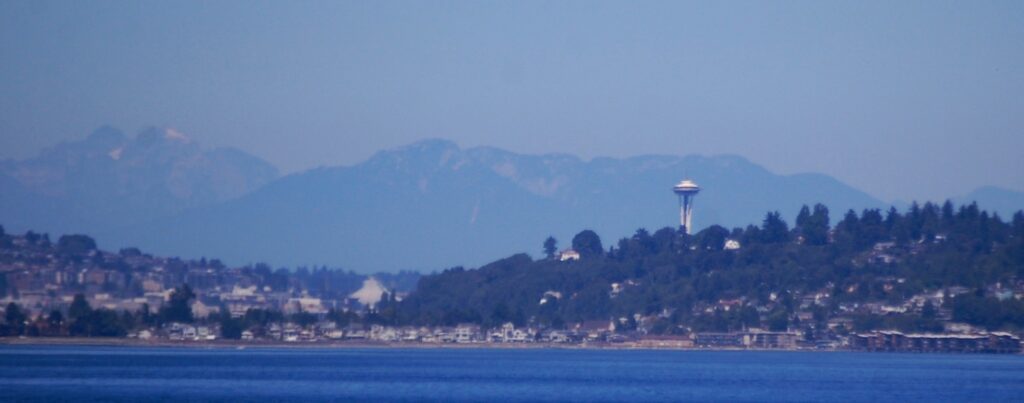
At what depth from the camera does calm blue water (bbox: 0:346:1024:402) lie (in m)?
82.1

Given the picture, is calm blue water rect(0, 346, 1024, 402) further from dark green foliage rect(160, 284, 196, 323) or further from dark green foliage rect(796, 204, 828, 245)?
dark green foliage rect(796, 204, 828, 245)

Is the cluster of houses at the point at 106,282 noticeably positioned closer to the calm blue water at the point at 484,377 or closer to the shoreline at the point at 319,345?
the shoreline at the point at 319,345

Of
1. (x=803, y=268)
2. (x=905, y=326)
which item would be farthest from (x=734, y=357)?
(x=803, y=268)

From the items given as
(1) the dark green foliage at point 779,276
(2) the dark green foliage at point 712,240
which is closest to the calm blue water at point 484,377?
(1) the dark green foliage at point 779,276

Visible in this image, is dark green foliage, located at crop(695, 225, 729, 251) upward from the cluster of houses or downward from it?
upward

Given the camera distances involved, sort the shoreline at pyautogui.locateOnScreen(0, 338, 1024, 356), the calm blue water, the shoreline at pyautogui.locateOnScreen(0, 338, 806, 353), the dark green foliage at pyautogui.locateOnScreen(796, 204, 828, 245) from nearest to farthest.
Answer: the calm blue water, the shoreline at pyautogui.locateOnScreen(0, 338, 806, 353), the shoreline at pyautogui.locateOnScreen(0, 338, 1024, 356), the dark green foliage at pyautogui.locateOnScreen(796, 204, 828, 245)

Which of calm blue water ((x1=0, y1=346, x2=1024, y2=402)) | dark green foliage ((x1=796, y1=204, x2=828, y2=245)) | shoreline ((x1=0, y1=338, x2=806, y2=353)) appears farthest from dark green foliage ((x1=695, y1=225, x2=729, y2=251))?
calm blue water ((x1=0, y1=346, x2=1024, y2=402))

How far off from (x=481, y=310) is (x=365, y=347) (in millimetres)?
29290

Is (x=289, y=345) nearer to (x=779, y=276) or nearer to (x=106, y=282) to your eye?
(x=106, y=282)

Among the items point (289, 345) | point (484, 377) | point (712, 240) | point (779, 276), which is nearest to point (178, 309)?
point (289, 345)

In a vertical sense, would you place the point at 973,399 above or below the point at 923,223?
below

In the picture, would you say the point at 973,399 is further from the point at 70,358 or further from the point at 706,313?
the point at 706,313

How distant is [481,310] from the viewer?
634 ft

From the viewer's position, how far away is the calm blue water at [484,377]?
269ft
